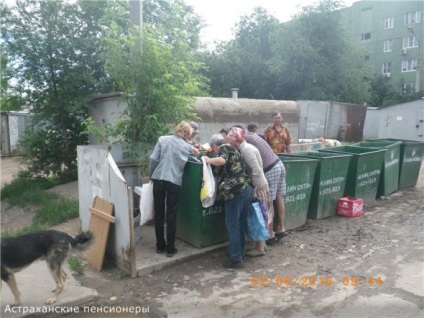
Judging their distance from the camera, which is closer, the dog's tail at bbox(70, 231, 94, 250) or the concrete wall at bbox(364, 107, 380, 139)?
the dog's tail at bbox(70, 231, 94, 250)

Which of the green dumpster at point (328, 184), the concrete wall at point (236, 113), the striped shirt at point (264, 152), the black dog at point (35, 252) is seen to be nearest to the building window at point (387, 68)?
the concrete wall at point (236, 113)

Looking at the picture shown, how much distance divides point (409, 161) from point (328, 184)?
3.85 meters

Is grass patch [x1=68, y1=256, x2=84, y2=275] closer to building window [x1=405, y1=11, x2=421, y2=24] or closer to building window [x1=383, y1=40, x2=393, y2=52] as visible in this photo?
building window [x1=405, y1=11, x2=421, y2=24]

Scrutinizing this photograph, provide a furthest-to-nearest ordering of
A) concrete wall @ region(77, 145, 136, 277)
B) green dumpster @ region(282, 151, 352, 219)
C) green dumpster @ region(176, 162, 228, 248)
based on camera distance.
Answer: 1. green dumpster @ region(282, 151, 352, 219)
2. green dumpster @ region(176, 162, 228, 248)
3. concrete wall @ region(77, 145, 136, 277)

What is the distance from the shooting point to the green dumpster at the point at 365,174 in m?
7.30

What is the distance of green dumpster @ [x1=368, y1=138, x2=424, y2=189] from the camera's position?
9.14m

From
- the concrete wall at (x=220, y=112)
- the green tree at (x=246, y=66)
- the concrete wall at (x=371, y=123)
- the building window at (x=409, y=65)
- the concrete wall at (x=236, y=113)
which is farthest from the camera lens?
the building window at (x=409, y=65)

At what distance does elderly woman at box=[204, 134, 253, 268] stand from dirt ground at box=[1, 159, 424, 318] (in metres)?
0.31

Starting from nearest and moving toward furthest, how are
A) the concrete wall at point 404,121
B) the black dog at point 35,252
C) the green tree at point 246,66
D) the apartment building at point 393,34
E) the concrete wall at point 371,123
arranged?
the black dog at point 35,252
the concrete wall at point 404,121
the concrete wall at point 371,123
the green tree at point 246,66
the apartment building at point 393,34

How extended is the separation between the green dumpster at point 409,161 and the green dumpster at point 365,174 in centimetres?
150

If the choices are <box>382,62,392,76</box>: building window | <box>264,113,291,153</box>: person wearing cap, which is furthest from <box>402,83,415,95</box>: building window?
<box>264,113,291,153</box>: person wearing cap

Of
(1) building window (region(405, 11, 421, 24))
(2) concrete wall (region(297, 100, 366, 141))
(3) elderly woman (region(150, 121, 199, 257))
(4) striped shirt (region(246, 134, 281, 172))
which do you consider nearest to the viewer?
(3) elderly woman (region(150, 121, 199, 257))

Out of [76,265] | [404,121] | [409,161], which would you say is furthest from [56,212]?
[404,121]

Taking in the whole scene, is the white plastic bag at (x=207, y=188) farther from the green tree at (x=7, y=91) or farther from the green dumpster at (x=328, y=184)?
the green tree at (x=7, y=91)
